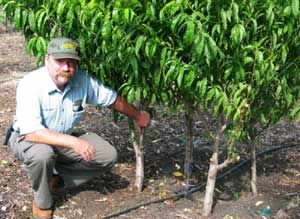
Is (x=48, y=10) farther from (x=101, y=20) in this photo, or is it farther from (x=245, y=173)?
(x=245, y=173)

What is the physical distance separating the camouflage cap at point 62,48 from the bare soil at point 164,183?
1.12 metres

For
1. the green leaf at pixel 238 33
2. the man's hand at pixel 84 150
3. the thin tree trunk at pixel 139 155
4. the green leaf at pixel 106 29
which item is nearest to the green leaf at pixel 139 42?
the green leaf at pixel 106 29

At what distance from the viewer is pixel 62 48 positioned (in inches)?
151

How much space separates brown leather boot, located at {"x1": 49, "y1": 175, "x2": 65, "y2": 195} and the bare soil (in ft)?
0.21

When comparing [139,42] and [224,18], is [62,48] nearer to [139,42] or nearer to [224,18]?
[139,42]

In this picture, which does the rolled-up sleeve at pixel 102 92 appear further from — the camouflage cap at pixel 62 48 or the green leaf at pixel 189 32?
the green leaf at pixel 189 32

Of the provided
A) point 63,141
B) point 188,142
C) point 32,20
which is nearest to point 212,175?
point 188,142

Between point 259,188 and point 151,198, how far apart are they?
3.06 feet

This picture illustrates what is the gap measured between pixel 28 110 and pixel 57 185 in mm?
836

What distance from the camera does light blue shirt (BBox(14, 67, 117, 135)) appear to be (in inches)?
159

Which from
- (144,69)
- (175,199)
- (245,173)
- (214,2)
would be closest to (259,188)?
(245,173)

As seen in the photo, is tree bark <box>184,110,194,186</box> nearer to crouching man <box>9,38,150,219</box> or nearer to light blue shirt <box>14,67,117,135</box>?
crouching man <box>9,38,150,219</box>

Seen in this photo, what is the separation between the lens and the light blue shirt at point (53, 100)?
4.05 metres

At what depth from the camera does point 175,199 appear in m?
4.64
